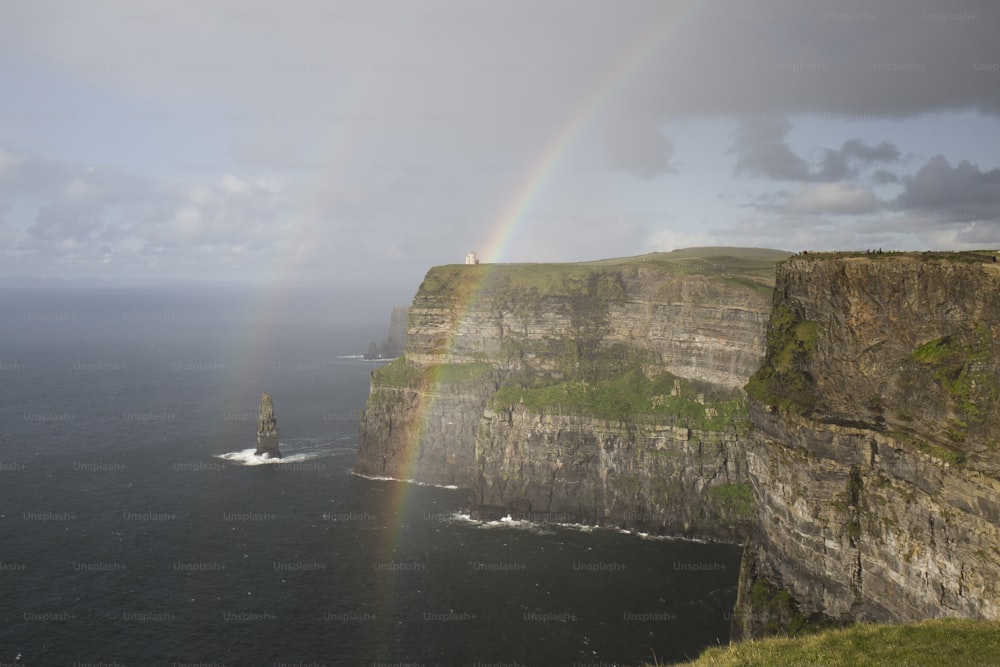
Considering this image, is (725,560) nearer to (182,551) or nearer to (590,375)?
(590,375)

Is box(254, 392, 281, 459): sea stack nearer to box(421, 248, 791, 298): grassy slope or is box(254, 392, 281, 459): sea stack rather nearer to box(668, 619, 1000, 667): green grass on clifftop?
box(421, 248, 791, 298): grassy slope

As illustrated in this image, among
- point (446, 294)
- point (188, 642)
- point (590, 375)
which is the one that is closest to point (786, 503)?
point (188, 642)

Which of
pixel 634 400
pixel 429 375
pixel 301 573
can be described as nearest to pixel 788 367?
pixel 634 400

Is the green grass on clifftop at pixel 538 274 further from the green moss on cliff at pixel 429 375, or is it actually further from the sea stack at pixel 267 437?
the sea stack at pixel 267 437

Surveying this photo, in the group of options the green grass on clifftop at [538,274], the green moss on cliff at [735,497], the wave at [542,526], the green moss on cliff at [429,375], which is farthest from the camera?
the green grass on clifftop at [538,274]

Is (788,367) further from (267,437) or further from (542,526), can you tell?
(267,437)

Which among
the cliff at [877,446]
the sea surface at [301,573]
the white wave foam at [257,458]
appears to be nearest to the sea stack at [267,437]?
the white wave foam at [257,458]
